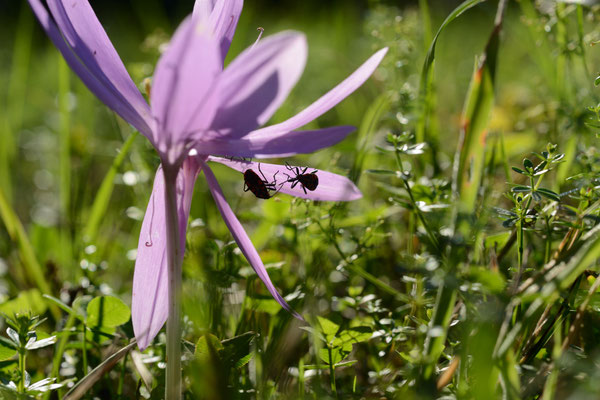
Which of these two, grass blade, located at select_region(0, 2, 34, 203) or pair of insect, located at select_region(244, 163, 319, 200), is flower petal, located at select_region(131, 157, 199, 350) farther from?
grass blade, located at select_region(0, 2, 34, 203)

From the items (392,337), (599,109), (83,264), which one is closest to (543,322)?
(392,337)

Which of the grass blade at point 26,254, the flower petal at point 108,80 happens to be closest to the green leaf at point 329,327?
the flower petal at point 108,80

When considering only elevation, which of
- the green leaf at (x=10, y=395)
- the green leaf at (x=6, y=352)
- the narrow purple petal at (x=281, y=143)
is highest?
the narrow purple petal at (x=281, y=143)

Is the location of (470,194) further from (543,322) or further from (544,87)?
(544,87)

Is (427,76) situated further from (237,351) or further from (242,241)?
(237,351)

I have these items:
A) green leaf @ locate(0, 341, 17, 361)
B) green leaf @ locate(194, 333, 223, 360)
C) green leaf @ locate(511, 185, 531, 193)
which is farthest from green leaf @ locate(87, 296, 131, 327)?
green leaf @ locate(511, 185, 531, 193)

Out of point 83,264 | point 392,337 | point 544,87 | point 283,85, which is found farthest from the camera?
point 544,87

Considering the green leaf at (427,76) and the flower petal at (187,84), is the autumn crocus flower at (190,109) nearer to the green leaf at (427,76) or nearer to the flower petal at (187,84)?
the flower petal at (187,84)

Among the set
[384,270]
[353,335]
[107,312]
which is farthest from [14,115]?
[353,335]
